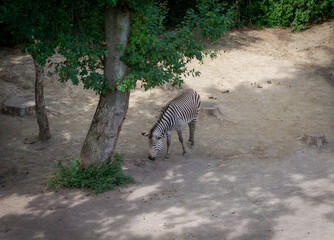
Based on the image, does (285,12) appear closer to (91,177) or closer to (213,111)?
(213,111)

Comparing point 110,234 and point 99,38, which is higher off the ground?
point 99,38

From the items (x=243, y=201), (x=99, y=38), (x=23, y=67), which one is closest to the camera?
(x=243, y=201)

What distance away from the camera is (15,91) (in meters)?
14.2

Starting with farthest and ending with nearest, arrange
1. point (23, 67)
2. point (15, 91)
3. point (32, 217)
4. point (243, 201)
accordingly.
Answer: point (23, 67) → point (15, 91) → point (243, 201) → point (32, 217)

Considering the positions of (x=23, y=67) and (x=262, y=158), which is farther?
(x=23, y=67)

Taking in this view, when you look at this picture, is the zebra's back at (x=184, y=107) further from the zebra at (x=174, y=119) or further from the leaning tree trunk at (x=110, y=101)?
the leaning tree trunk at (x=110, y=101)

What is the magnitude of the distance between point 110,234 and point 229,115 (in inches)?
300

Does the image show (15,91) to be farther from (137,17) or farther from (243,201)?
(243,201)

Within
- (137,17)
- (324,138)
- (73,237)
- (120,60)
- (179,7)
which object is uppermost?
(179,7)

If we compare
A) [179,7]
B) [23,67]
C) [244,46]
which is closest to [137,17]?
[23,67]

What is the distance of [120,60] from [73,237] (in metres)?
3.63

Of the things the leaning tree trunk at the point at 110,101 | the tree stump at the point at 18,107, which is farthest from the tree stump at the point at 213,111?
the tree stump at the point at 18,107

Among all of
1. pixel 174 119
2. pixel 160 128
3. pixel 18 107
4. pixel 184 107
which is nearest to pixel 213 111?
pixel 184 107

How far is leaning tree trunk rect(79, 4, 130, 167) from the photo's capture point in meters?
7.68
